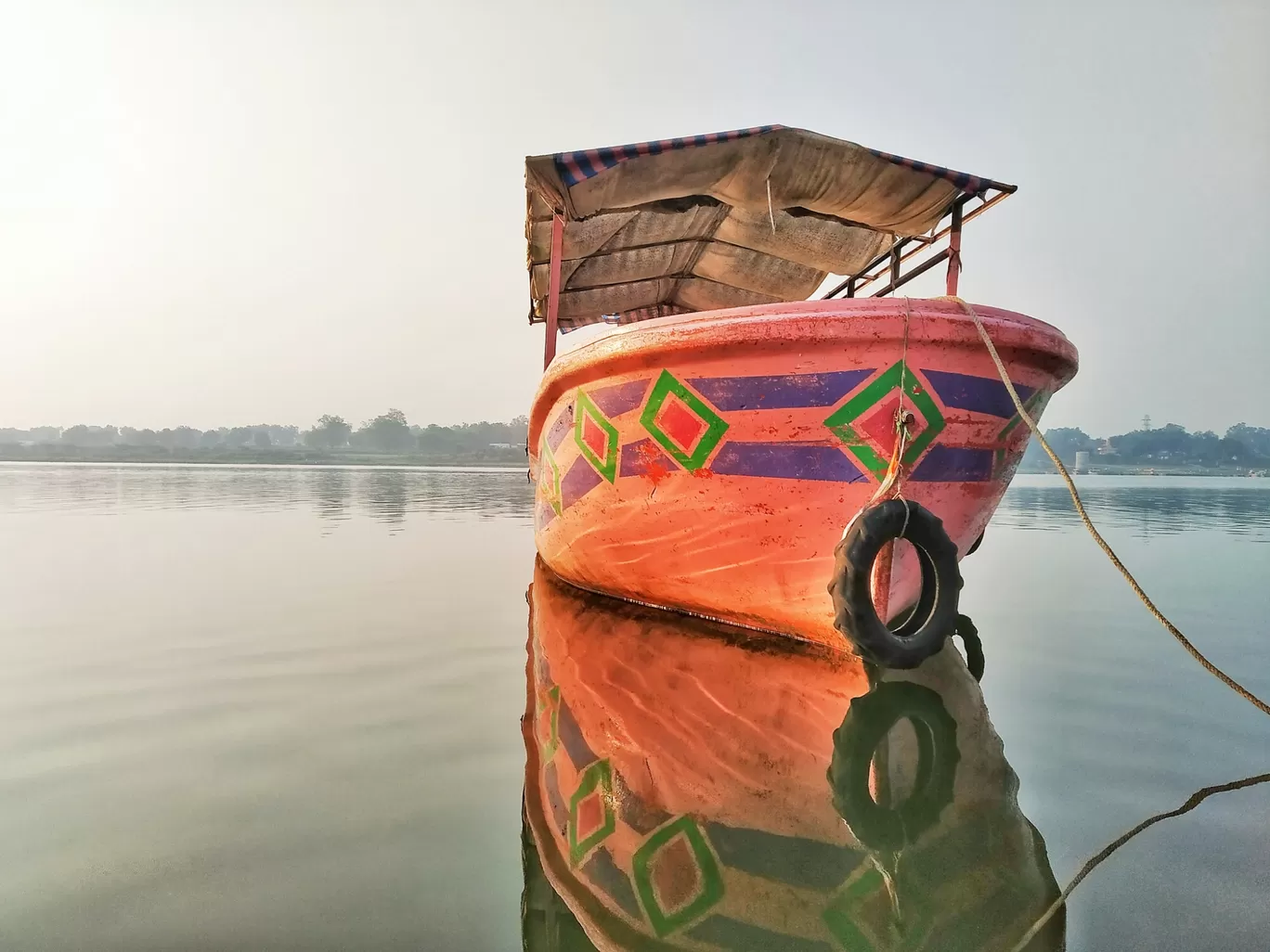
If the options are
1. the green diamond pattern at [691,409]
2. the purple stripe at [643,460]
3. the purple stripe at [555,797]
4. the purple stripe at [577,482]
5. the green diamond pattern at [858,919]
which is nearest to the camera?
the green diamond pattern at [858,919]

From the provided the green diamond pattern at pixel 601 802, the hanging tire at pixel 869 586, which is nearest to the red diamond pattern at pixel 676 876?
the green diamond pattern at pixel 601 802

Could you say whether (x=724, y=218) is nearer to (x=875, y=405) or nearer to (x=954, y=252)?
(x=954, y=252)

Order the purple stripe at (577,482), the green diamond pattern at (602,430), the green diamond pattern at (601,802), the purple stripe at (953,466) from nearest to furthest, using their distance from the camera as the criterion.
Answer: the green diamond pattern at (601,802) < the purple stripe at (953,466) < the green diamond pattern at (602,430) < the purple stripe at (577,482)

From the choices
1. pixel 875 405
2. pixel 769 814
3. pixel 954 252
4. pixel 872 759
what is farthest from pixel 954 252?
pixel 769 814

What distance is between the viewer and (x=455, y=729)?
2096 mm

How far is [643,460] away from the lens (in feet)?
10.4

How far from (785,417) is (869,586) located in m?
0.74

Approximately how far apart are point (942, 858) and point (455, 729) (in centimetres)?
133

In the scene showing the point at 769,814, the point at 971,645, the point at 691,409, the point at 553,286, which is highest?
the point at 553,286

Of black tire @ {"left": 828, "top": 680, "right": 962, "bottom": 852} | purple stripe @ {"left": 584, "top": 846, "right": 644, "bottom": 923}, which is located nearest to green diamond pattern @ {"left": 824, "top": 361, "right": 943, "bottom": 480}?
black tire @ {"left": 828, "top": 680, "right": 962, "bottom": 852}

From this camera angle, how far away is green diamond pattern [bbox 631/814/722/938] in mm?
1198

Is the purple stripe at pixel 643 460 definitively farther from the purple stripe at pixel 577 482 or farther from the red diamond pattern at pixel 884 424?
the red diamond pattern at pixel 884 424

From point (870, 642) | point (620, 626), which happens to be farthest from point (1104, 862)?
point (620, 626)

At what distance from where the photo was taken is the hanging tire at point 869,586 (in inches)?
88.3
